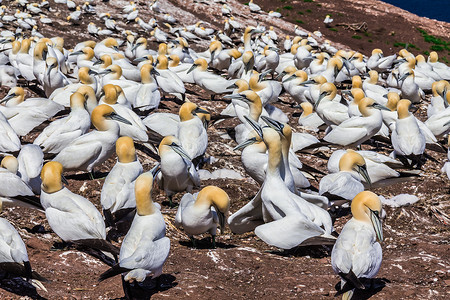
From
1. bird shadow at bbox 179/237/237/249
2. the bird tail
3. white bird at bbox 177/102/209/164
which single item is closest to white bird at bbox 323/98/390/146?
white bird at bbox 177/102/209/164

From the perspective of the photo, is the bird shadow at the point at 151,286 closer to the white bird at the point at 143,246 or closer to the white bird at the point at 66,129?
the white bird at the point at 143,246

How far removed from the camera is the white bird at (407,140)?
30.3 feet

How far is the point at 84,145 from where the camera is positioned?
7.53 metres

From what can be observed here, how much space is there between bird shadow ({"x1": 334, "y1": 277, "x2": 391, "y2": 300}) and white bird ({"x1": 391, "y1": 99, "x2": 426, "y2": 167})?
14.7ft

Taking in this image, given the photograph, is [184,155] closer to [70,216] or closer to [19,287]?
[70,216]

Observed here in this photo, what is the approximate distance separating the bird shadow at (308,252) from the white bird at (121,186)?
151 cm

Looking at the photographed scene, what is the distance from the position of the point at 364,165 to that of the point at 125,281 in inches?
152

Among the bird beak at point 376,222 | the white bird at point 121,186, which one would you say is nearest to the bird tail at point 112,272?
the white bird at point 121,186

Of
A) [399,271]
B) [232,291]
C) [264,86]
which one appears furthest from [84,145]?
[264,86]

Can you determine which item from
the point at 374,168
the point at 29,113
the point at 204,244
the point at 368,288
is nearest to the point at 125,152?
the point at 204,244

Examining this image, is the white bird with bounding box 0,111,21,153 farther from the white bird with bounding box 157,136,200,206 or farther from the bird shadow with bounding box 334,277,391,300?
the bird shadow with bounding box 334,277,391,300

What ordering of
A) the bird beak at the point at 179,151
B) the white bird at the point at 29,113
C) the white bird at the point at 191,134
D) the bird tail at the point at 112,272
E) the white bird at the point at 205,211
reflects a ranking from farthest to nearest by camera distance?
the white bird at the point at 29,113
the white bird at the point at 191,134
the bird beak at the point at 179,151
the white bird at the point at 205,211
the bird tail at the point at 112,272

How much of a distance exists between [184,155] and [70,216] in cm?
186

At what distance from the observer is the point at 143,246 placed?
4.63 meters
